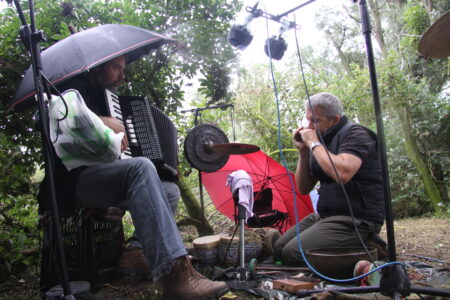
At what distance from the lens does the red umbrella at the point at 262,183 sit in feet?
12.1

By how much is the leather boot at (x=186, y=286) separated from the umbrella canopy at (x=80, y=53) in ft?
3.84

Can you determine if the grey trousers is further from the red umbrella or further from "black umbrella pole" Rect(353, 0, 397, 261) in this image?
the red umbrella

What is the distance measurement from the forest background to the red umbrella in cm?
35

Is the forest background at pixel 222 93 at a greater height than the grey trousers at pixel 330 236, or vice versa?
the forest background at pixel 222 93

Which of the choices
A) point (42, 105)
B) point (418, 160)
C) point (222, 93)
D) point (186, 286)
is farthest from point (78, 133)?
point (418, 160)

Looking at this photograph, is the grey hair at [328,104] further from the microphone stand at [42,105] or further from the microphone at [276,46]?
the microphone stand at [42,105]

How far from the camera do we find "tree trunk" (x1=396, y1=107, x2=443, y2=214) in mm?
5801

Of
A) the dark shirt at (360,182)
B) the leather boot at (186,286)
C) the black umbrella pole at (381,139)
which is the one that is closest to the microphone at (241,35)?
the black umbrella pole at (381,139)

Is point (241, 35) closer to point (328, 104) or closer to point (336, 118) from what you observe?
point (328, 104)

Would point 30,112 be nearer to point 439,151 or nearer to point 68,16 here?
point 68,16

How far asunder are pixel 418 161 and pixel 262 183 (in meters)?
3.97

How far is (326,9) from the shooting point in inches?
474

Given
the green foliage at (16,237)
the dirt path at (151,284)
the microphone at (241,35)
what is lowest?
the dirt path at (151,284)

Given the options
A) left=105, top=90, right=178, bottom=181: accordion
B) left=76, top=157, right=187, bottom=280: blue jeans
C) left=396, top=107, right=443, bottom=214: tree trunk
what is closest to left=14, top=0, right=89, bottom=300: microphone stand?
left=76, top=157, right=187, bottom=280: blue jeans
